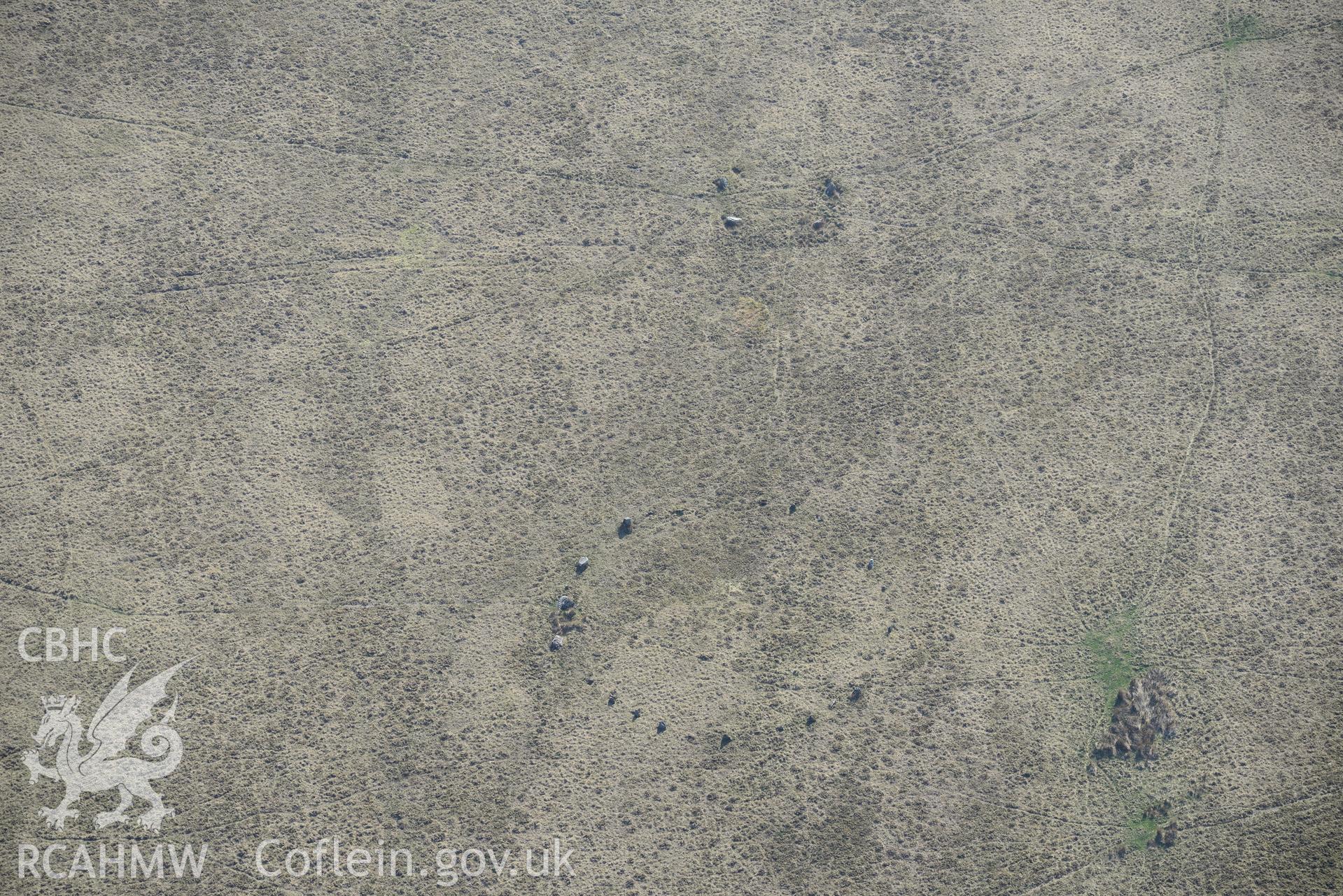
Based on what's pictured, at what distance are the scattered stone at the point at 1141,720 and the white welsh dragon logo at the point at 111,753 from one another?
19906 millimetres

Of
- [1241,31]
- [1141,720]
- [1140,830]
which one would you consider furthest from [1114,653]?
[1241,31]

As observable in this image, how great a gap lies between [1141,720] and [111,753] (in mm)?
22001

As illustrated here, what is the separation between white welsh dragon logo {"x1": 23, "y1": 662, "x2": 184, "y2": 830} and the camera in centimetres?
2878

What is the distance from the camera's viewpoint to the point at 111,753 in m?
29.2

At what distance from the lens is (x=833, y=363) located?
109 ft

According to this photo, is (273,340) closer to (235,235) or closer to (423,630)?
(235,235)

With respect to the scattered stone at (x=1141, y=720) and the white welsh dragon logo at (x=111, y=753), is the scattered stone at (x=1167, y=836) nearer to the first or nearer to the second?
the scattered stone at (x=1141, y=720)

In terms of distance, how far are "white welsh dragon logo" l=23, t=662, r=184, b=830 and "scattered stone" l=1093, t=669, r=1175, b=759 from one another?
19.9m

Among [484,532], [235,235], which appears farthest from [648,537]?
[235,235]

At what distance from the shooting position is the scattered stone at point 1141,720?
29.8 m

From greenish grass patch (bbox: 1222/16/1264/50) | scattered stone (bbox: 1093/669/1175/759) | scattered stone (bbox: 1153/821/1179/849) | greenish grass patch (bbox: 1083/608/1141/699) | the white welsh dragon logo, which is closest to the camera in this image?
the white welsh dragon logo

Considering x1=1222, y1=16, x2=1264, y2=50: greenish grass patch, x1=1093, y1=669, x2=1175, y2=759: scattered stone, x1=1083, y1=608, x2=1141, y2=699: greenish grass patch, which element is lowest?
x1=1093, y1=669, x2=1175, y2=759: scattered stone

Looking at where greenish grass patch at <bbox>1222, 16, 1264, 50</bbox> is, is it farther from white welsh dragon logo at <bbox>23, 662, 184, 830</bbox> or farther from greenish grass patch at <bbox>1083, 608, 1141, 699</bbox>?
white welsh dragon logo at <bbox>23, 662, 184, 830</bbox>

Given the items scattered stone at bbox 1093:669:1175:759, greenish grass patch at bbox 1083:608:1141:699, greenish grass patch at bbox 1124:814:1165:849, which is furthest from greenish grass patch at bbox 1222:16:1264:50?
greenish grass patch at bbox 1124:814:1165:849
